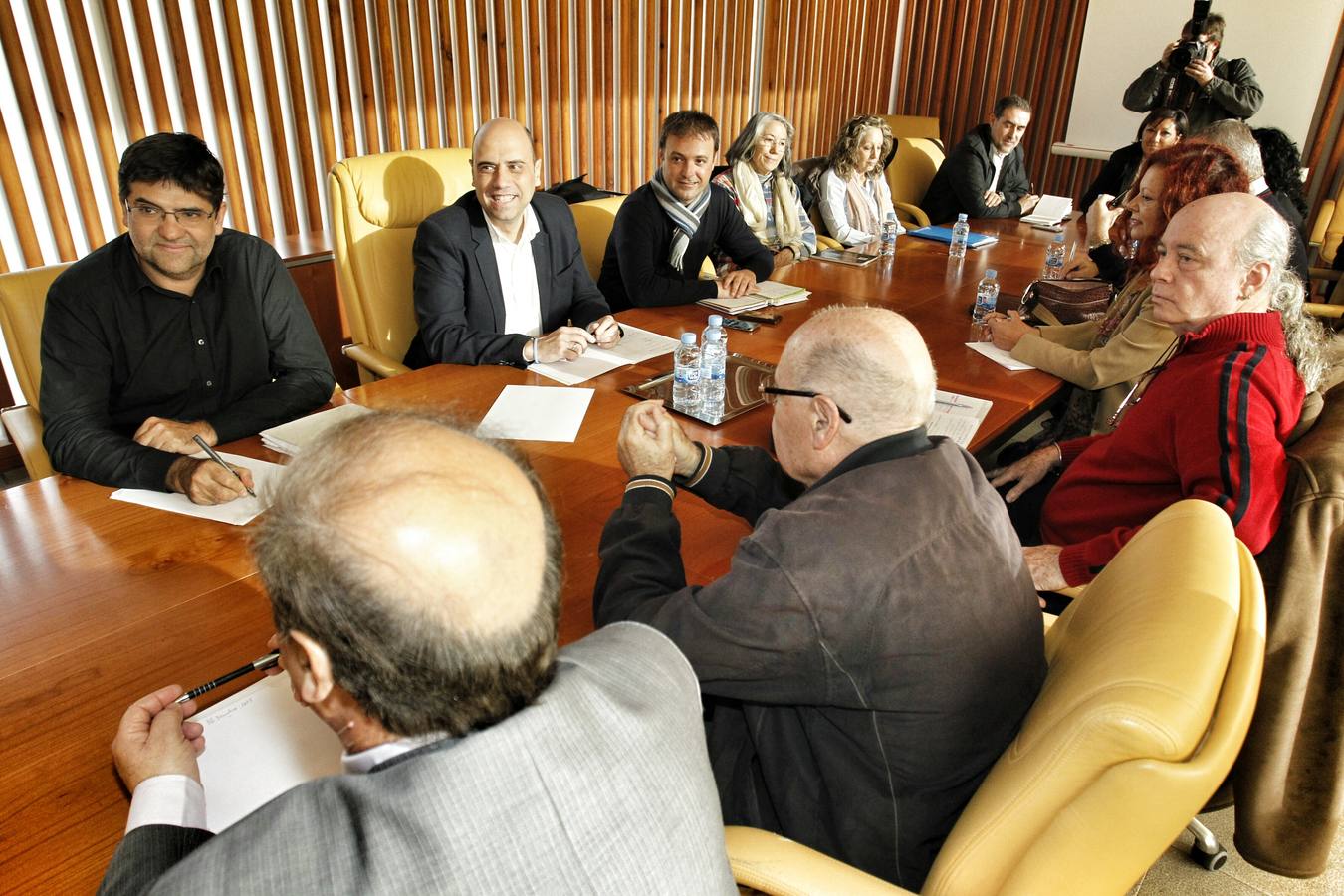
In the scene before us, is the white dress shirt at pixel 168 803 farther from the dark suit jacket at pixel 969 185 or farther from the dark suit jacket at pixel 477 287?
the dark suit jacket at pixel 969 185

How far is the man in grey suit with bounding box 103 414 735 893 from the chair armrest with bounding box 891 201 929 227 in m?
4.53

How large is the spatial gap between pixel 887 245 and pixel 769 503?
7.93 ft

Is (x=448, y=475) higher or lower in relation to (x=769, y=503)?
higher

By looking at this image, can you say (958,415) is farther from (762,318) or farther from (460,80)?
(460,80)

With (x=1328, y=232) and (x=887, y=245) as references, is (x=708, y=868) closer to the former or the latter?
(x=887, y=245)

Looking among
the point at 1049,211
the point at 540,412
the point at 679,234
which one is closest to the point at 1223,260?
the point at 540,412

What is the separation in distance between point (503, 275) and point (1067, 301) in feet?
6.26

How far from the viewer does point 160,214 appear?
72.9 inches

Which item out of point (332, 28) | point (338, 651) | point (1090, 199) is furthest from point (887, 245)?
point (338, 651)

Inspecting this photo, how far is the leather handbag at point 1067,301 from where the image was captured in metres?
2.81

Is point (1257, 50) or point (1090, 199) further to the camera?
point (1257, 50)

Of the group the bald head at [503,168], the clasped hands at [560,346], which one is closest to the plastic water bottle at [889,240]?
the bald head at [503,168]

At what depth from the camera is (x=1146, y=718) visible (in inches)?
30.0

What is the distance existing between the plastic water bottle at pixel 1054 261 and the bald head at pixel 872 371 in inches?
92.4
